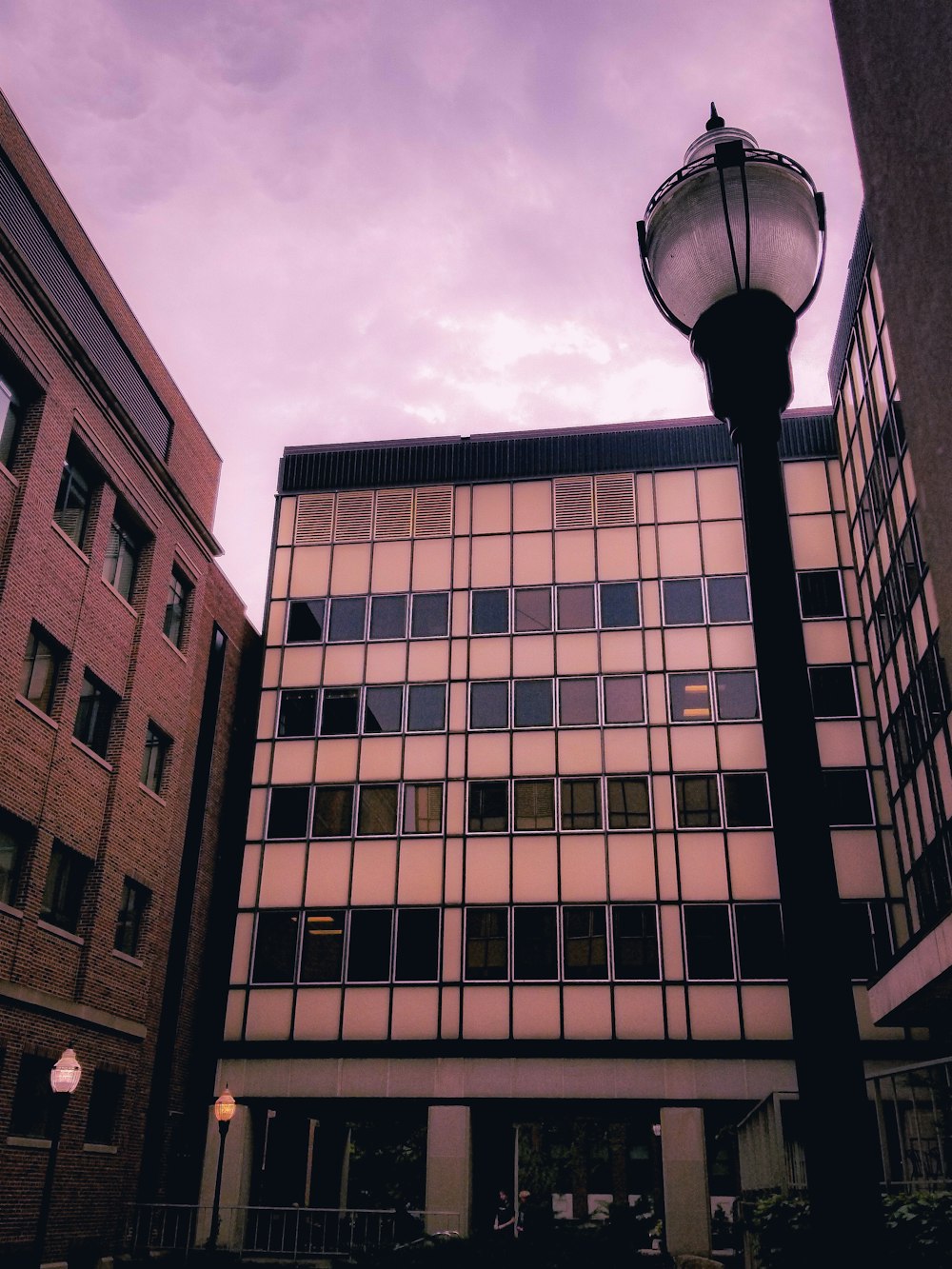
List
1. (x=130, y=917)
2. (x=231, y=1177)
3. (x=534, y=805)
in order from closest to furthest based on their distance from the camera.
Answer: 1. (x=130, y=917)
2. (x=231, y=1177)
3. (x=534, y=805)

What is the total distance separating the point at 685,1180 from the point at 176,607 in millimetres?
20950

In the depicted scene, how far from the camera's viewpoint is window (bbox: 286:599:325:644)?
3469 centimetres

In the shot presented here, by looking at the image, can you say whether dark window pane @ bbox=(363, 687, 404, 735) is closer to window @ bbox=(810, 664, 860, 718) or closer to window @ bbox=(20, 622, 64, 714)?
window @ bbox=(20, 622, 64, 714)

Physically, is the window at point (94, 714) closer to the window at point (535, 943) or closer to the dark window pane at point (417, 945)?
the dark window pane at point (417, 945)

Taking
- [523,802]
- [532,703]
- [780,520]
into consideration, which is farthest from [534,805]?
[780,520]

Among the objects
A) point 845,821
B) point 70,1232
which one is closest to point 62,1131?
point 70,1232

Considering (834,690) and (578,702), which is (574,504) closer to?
(578,702)

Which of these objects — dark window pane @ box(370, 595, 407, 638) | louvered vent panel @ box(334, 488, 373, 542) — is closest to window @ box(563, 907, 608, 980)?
dark window pane @ box(370, 595, 407, 638)

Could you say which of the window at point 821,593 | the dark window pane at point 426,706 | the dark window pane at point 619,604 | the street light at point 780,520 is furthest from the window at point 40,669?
the window at point 821,593

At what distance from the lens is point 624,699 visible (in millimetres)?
32219

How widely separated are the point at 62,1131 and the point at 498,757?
616 inches

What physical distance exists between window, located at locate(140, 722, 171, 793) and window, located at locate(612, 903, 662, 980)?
44.1 ft

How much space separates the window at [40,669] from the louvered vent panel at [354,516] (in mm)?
14551

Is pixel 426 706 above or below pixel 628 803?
above
